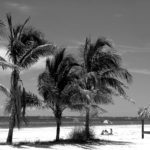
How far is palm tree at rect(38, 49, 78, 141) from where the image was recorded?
1752 cm

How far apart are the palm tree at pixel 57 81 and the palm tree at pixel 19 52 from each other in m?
1.40

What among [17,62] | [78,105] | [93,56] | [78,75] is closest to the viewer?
[17,62]

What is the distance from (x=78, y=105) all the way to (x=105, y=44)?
4.59 m

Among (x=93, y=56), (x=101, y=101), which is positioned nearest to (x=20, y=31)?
(x=93, y=56)

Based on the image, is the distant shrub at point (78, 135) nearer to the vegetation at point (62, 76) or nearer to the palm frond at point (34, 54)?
the vegetation at point (62, 76)

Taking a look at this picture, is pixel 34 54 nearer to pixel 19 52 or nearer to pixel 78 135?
pixel 19 52

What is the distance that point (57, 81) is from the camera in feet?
59.2

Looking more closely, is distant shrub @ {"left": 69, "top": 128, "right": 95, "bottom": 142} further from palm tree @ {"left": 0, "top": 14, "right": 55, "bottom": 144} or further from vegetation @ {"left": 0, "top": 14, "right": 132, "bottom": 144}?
palm tree @ {"left": 0, "top": 14, "right": 55, "bottom": 144}

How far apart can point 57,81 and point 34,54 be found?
2.29 meters

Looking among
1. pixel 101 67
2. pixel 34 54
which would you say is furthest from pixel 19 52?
pixel 101 67

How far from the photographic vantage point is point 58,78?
1805 centimetres

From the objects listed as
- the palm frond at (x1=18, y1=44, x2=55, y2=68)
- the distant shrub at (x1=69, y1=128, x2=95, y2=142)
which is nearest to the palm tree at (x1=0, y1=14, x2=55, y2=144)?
the palm frond at (x1=18, y1=44, x2=55, y2=68)

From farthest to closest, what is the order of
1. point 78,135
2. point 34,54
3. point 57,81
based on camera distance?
point 78,135, point 57,81, point 34,54

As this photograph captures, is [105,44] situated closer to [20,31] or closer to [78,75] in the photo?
[78,75]
